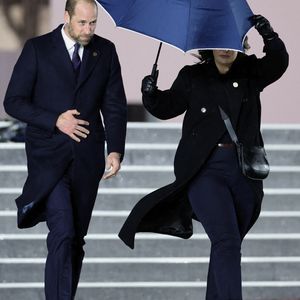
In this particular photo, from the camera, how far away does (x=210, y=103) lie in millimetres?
7324

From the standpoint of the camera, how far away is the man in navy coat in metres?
7.34

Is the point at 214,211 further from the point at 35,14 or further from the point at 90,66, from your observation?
the point at 35,14

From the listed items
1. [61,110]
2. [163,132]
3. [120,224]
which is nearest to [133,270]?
[120,224]

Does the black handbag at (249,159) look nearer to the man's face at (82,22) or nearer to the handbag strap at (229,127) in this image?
the handbag strap at (229,127)

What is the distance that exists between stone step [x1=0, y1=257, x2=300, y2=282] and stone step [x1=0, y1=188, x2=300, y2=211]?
16.6 inches

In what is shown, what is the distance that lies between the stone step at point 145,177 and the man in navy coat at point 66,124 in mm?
2300

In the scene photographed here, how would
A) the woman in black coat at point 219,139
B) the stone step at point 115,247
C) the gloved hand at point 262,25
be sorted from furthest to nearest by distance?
the stone step at point 115,247 < the woman in black coat at point 219,139 < the gloved hand at point 262,25

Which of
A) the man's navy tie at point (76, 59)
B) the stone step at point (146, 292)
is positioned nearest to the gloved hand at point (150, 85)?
the man's navy tie at point (76, 59)

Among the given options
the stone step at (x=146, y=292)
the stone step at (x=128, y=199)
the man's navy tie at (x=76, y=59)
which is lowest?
the stone step at (x=146, y=292)

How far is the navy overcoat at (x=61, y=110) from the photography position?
7.38 m

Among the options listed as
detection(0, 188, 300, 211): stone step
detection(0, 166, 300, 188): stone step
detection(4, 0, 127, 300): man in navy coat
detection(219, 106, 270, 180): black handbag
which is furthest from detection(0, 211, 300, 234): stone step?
detection(219, 106, 270, 180): black handbag

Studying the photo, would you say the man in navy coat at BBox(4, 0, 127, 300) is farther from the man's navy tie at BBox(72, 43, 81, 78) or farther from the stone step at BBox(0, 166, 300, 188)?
the stone step at BBox(0, 166, 300, 188)

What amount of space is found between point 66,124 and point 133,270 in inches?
96.4

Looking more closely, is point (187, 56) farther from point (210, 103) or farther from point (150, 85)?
point (150, 85)
